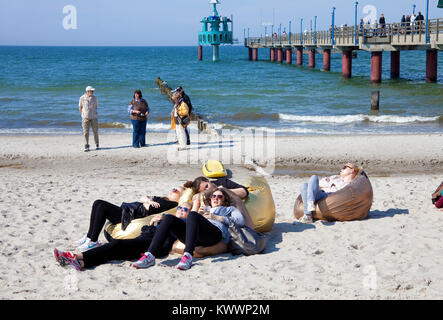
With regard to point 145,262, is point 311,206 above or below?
above

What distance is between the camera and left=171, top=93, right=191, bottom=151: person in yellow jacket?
13.0 meters

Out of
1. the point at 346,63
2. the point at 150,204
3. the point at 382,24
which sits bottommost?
the point at 150,204

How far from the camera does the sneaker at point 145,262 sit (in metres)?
5.35

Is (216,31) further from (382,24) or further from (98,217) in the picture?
(98,217)

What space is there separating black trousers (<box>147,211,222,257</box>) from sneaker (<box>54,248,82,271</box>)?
2.36 ft

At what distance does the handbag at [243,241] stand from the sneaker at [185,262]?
600 millimetres

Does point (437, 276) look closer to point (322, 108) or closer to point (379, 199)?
point (379, 199)

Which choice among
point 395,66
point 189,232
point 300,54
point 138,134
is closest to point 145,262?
point 189,232

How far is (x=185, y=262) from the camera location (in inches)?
210

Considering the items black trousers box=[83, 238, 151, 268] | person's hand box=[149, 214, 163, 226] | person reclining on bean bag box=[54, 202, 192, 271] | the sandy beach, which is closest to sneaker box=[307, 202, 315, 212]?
the sandy beach

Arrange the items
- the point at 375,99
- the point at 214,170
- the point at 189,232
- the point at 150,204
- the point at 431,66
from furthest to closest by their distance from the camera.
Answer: the point at 431,66, the point at 375,99, the point at 214,170, the point at 150,204, the point at 189,232

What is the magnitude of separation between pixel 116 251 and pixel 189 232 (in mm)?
780

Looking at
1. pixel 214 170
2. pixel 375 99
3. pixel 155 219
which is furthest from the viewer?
pixel 375 99
